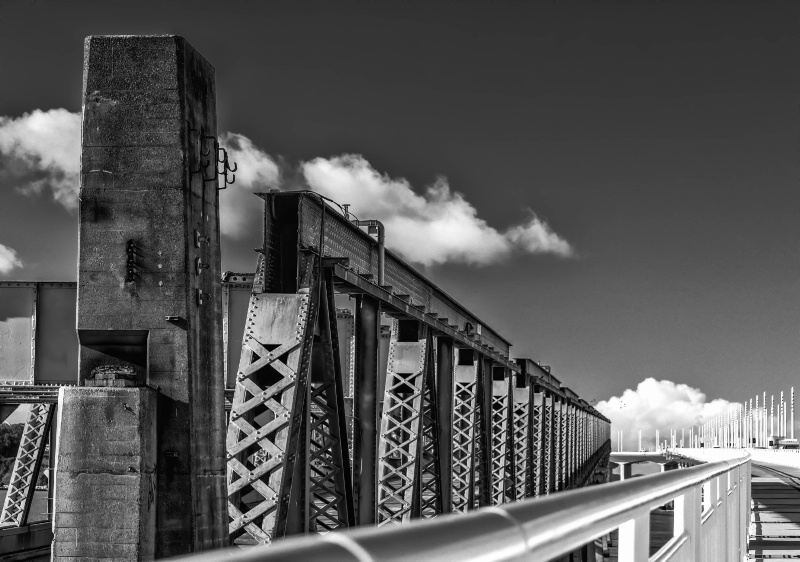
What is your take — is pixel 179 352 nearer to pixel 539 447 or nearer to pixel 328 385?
pixel 328 385

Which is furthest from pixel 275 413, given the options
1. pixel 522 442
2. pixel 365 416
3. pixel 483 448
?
pixel 522 442

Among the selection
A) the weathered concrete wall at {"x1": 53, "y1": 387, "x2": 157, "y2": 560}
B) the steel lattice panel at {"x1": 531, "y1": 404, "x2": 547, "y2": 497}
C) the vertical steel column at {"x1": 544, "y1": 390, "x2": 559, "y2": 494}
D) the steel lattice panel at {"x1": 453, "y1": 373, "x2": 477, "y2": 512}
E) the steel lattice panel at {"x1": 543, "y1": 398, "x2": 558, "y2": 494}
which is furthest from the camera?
the vertical steel column at {"x1": 544, "y1": 390, "x2": 559, "y2": 494}

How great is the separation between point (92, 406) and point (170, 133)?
285cm

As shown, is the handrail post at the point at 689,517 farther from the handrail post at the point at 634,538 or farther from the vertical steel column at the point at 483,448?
the vertical steel column at the point at 483,448

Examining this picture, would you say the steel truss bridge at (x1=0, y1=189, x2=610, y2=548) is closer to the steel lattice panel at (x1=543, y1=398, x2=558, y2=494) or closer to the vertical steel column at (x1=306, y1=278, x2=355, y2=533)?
the vertical steel column at (x1=306, y1=278, x2=355, y2=533)

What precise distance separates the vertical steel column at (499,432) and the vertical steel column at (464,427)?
12.2ft

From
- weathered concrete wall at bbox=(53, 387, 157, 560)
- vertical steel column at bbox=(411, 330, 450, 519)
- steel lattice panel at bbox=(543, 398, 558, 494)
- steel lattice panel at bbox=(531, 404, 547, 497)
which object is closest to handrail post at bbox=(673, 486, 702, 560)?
weathered concrete wall at bbox=(53, 387, 157, 560)

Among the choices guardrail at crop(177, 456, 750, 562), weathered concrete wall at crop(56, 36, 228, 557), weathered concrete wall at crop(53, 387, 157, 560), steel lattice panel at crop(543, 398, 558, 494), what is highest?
weathered concrete wall at crop(56, 36, 228, 557)

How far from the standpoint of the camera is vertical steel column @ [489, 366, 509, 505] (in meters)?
30.8

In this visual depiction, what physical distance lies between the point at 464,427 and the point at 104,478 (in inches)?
633

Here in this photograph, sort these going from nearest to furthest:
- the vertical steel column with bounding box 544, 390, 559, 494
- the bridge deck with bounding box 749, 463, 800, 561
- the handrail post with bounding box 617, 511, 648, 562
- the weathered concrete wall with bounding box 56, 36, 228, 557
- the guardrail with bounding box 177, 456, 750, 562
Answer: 1. the guardrail with bounding box 177, 456, 750, 562
2. the handrail post with bounding box 617, 511, 648, 562
3. the weathered concrete wall with bounding box 56, 36, 228, 557
4. the bridge deck with bounding box 749, 463, 800, 561
5. the vertical steel column with bounding box 544, 390, 559, 494

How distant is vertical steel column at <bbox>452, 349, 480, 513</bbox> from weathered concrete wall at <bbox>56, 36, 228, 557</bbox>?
13153 mm

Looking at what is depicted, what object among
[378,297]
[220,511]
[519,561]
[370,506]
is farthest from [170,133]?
[519,561]

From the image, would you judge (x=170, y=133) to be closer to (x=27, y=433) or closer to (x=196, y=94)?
(x=196, y=94)
